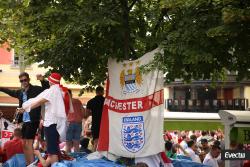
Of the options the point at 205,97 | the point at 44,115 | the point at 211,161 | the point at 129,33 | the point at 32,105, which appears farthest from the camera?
the point at 205,97

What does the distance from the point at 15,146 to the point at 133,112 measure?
2.92 metres

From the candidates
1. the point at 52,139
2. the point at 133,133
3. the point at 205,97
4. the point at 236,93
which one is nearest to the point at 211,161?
the point at 133,133

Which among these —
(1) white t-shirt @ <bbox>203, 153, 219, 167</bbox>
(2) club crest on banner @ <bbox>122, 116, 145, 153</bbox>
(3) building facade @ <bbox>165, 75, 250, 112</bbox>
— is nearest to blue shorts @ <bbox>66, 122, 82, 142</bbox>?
(2) club crest on banner @ <bbox>122, 116, 145, 153</bbox>

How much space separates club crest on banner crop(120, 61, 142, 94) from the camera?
11.9m

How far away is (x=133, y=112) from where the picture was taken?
469 inches

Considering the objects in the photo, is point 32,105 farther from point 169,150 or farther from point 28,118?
point 169,150

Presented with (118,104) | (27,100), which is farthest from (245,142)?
(27,100)

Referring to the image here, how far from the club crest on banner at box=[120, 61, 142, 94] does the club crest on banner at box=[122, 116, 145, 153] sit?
67 centimetres

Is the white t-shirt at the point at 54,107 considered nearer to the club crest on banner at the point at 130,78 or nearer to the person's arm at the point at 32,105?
the person's arm at the point at 32,105

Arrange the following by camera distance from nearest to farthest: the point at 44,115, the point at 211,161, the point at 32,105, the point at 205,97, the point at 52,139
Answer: the point at 32,105, the point at 52,139, the point at 44,115, the point at 211,161, the point at 205,97

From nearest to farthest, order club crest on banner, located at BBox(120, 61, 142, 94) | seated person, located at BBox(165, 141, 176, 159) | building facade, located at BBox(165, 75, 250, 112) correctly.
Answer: club crest on banner, located at BBox(120, 61, 142, 94) → seated person, located at BBox(165, 141, 176, 159) → building facade, located at BBox(165, 75, 250, 112)

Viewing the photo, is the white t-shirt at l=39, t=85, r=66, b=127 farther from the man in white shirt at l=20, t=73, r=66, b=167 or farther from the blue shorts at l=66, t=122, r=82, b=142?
the blue shorts at l=66, t=122, r=82, b=142

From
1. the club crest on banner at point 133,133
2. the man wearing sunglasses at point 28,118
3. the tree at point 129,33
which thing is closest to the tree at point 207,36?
the tree at point 129,33

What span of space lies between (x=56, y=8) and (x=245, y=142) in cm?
530
